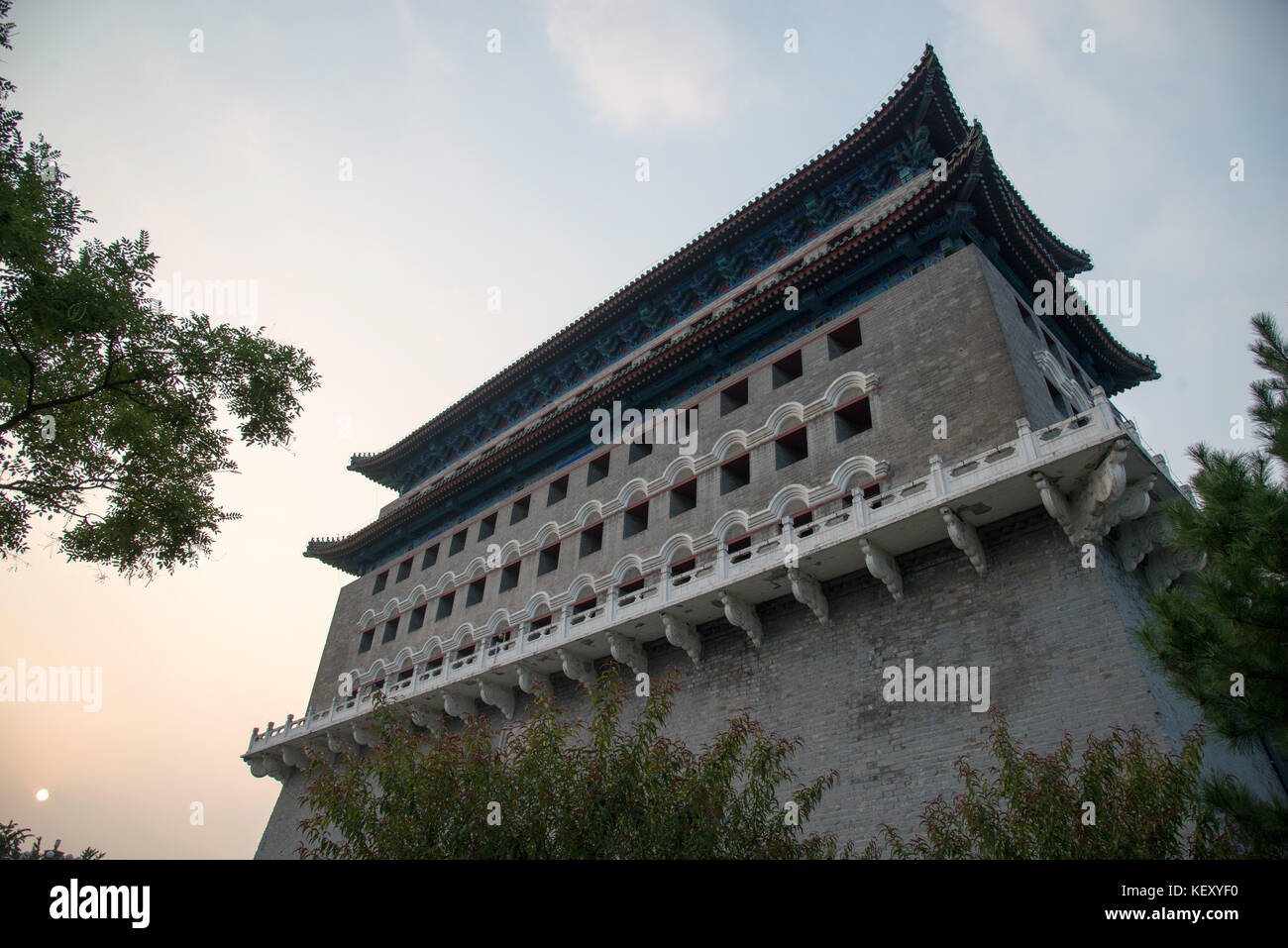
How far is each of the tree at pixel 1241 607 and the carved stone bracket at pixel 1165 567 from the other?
24.6ft

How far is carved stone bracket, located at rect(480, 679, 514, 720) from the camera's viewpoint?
21641mm

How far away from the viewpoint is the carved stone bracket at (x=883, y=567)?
15133 millimetres

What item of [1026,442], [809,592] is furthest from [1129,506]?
[809,592]

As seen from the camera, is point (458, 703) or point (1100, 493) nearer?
point (1100, 493)

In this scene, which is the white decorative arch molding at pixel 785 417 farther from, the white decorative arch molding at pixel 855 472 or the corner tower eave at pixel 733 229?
the corner tower eave at pixel 733 229

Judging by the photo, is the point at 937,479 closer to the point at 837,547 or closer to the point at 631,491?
the point at 837,547

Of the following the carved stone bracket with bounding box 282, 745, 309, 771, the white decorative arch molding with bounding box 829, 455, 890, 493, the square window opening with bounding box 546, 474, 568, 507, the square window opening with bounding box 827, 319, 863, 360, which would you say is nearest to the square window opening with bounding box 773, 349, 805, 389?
the square window opening with bounding box 827, 319, 863, 360

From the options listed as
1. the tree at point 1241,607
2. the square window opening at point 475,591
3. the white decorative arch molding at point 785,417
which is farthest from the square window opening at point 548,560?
the tree at point 1241,607

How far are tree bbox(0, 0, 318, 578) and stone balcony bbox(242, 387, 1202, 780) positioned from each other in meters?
4.90

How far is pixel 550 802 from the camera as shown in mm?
8328

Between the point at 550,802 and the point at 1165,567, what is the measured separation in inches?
481
